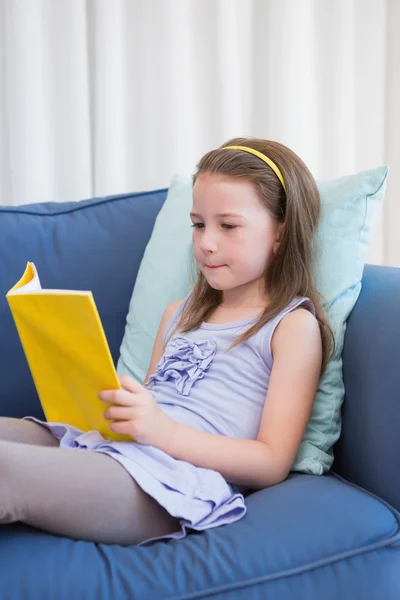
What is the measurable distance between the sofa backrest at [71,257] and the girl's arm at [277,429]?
1.50 ft

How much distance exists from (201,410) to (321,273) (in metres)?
0.31

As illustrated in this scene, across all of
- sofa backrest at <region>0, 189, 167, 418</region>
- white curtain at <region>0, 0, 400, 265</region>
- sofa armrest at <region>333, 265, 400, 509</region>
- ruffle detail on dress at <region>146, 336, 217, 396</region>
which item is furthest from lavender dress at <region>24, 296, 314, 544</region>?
white curtain at <region>0, 0, 400, 265</region>

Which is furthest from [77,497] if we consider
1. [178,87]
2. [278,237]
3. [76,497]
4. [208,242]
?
[178,87]

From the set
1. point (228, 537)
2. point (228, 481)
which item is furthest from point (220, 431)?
point (228, 537)

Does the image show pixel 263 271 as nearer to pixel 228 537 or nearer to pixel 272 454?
pixel 272 454

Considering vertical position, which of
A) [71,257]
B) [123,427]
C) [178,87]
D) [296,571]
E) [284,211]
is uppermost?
[178,87]

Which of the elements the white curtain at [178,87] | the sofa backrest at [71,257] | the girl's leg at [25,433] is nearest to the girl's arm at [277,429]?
the girl's leg at [25,433]

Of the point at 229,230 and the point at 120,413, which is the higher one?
the point at 229,230

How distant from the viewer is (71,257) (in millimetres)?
1550

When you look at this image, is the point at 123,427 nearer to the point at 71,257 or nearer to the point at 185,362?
the point at 185,362

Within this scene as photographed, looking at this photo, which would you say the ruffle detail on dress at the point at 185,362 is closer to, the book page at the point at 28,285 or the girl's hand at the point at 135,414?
the girl's hand at the point at 135,414

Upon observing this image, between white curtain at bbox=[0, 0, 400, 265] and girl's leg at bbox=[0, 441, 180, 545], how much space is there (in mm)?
1121

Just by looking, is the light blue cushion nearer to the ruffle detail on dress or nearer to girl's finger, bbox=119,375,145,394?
the ruffle detail on dress

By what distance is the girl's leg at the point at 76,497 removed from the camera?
3.05ft
